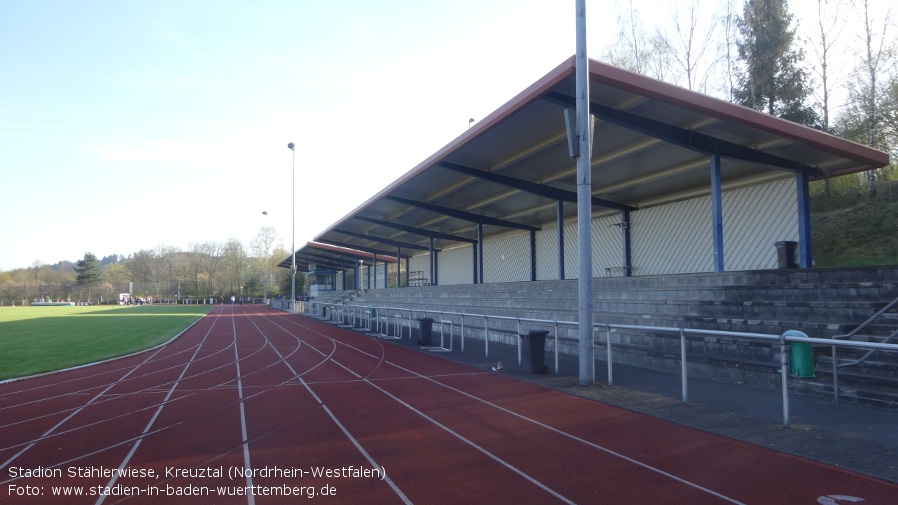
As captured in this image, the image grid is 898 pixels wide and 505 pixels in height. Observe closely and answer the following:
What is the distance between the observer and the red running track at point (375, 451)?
5055 mm

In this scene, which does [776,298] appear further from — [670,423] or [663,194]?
[663,194]

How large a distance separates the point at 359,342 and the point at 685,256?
515 inches

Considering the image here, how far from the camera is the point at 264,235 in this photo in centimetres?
9838

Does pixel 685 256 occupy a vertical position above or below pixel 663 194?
below

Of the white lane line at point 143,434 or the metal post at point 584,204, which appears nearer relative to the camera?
the white lane line at point 143,434

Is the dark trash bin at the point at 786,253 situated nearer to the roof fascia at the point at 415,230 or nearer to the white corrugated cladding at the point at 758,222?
the white corrugated cladding at the point at 758,222

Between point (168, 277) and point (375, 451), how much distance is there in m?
111

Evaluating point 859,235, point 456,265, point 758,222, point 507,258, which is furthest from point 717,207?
point 456,265

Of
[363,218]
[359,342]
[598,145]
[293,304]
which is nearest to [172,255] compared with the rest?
[293,304]

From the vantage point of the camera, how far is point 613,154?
59.2ft

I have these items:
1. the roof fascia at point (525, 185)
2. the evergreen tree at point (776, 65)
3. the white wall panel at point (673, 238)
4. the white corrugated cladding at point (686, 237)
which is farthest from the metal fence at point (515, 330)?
the evergreen tree at point (776, 65)

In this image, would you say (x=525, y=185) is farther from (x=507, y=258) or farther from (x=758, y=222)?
(x=507, y=258)

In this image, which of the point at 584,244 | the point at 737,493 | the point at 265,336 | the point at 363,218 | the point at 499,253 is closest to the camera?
the point at 737,493

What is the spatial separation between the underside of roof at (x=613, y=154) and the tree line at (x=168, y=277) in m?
73.1
